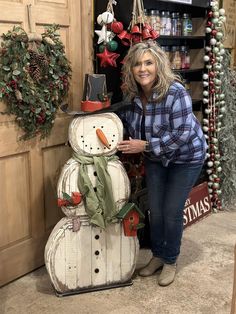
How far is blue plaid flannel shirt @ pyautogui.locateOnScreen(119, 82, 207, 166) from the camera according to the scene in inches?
88.4

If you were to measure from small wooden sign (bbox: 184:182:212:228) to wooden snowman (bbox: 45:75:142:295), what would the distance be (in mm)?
1078

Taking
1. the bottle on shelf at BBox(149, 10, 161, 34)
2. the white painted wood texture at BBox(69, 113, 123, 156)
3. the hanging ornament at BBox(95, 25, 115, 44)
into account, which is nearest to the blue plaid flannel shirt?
the white painted wood texture at BBox(69, 113, 123, 156)

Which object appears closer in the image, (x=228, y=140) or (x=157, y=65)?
(x=157, y=65)

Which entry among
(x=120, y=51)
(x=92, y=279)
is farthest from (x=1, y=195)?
(x=120, y=51)

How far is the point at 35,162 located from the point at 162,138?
0.76 metres

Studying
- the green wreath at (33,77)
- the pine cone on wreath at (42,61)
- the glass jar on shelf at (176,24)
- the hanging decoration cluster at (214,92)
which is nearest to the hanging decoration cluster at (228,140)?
the hanging decoration cluster at (214,92)

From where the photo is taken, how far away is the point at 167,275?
8.16 ft

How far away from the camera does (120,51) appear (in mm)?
2621

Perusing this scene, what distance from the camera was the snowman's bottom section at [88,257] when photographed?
227 cm

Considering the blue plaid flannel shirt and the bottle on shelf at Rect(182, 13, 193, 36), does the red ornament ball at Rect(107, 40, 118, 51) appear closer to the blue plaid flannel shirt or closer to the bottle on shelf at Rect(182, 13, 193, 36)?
the blue plaid flannel shirt

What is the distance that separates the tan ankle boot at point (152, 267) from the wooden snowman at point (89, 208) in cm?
27

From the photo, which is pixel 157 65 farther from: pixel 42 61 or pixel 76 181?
pixel 76 181

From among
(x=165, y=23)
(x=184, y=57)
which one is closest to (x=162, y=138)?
(x=165, y=23)

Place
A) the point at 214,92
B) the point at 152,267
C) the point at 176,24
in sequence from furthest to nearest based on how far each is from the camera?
1. the point at 214,92
2. the point at 176,24
3. the point at 152,267
